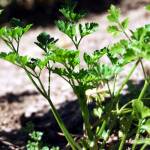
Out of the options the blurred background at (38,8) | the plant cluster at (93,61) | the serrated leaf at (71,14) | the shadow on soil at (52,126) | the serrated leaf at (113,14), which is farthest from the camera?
the blurred background at (38,8)

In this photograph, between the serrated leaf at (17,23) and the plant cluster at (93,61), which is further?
the serrated leaf at (17,23)

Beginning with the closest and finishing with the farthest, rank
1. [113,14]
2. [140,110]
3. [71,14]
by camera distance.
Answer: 1. [140,110]
2. [113,14]
3. [71,14]

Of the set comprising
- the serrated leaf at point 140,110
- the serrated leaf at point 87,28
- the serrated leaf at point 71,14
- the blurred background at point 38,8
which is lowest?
the serrated leaf at point 140,110

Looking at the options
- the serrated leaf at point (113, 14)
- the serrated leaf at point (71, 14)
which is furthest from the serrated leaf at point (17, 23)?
the serrated leaf at point (113, 14)

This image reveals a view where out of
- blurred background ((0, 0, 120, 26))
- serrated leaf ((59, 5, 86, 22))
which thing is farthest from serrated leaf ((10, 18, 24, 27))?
blurred background ((0, 0, 120, 26))

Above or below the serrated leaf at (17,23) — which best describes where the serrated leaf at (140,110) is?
below

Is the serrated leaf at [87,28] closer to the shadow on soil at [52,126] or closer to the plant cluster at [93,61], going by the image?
the plant cluster at [93,61]

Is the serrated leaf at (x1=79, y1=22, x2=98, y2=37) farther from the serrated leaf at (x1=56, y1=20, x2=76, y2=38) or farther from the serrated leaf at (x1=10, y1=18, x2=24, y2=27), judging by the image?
the serrated leaf at (x1=10, y1=18, x2=24, y2=27)

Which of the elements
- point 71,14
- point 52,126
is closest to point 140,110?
point 71,14

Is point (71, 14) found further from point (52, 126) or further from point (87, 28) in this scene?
point (52, 126)

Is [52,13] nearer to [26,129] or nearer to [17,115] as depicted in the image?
[17,115]
